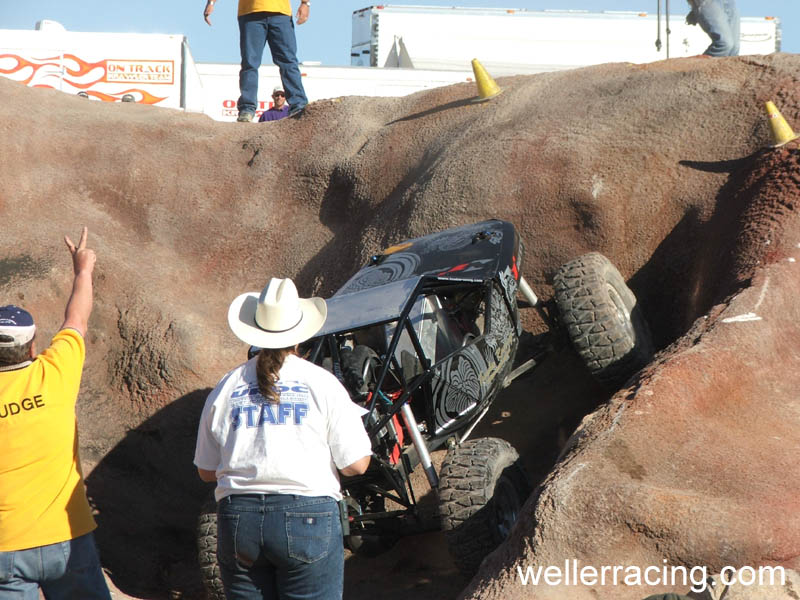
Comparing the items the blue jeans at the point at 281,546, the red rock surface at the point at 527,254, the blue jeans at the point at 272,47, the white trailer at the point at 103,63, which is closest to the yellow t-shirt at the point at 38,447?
the blue jeans at the point at 281,546

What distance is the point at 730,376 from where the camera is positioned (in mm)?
5684

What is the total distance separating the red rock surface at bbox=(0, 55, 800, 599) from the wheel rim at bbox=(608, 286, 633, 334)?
45 cm

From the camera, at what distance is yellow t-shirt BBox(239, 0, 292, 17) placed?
38.9ft

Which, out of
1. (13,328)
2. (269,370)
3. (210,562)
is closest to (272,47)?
(210,562)

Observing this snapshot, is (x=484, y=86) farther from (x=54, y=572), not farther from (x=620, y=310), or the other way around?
(x=54, y=572)

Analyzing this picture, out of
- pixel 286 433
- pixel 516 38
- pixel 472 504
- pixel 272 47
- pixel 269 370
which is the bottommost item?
pixel 472 504

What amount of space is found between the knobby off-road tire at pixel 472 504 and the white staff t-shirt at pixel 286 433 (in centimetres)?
202

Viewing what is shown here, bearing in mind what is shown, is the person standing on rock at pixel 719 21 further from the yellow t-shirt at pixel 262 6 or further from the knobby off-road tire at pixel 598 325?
the knobby off-road tire at pixel 598 325

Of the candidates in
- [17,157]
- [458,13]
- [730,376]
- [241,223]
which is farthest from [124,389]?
[458,13]

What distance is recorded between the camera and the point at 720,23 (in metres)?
11.3

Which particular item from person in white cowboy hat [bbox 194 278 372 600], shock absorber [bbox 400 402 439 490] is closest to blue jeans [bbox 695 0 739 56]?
shock absorber [bbox 400 402 439 490]

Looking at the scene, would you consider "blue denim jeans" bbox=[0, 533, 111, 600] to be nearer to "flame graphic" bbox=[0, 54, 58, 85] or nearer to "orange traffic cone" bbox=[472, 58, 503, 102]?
"orange traffic cone" bbox=[472, 58, 503, 102]

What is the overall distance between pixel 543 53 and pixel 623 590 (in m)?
15.0

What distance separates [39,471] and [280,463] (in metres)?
1.18
